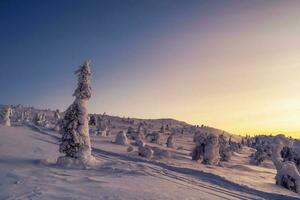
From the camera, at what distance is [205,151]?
227 ft

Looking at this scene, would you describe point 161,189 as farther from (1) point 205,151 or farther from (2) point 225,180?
(1) point 205,151

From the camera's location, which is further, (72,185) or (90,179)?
(90,179)

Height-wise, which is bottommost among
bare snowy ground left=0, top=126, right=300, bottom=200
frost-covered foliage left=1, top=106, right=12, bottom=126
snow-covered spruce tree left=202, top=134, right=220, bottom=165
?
bare snowy ground left=0, top=126, right=300, bottom=200

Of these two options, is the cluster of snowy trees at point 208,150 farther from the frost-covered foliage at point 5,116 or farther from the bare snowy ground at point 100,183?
the frost-covered foliage at point 5,116

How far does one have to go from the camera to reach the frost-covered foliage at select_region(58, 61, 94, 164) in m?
34.2

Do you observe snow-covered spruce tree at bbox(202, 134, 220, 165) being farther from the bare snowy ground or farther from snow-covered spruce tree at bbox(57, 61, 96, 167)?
snow-covered spruce tree at bbox(57, 61, 96, 167)

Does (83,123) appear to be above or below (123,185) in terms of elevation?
above

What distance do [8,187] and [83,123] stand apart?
1460 cm

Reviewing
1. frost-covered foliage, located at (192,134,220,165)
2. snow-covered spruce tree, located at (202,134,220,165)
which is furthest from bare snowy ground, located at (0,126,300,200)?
frost-covered foliage, located at (192,134,220,165)

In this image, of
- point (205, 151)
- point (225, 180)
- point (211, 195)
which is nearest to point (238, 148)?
point (205, 151)

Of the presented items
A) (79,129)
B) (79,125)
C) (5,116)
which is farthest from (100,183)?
(5,116)

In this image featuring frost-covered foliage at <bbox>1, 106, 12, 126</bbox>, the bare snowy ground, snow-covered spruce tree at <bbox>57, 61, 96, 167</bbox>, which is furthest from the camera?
frost-covered foliage at <bbox>1, 106, 12, 126</bbox>

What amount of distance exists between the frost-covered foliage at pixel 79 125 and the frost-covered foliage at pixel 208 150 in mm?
37099

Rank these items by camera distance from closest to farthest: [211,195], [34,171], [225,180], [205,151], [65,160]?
[211,195], [34,171], [65,160], [225,180], [205,151]
